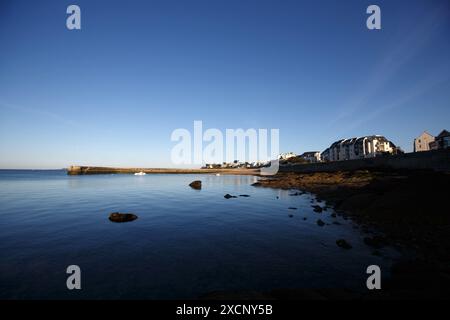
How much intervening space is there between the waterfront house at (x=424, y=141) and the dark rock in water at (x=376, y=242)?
95613 millimetres

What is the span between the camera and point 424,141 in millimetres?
78938

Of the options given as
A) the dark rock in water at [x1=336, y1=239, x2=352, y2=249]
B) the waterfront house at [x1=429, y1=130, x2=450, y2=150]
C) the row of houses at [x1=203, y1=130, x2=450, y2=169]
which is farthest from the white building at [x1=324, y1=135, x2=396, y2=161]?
the dark rock in water at [x1=336, y1=239, x2=352, y2=249]

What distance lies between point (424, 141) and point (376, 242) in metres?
98.1

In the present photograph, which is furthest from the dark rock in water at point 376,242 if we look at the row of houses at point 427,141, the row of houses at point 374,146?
the row of houses at point 427,141

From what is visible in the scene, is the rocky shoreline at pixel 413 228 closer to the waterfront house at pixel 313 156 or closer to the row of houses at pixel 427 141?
the row of houses at pixel 427 141

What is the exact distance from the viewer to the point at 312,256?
10.1 meters

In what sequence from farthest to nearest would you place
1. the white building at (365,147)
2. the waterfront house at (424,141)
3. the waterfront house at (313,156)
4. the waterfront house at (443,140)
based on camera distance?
the waterfront house at (313,156), the white building at (365,147), the waterfront house at (424,141), the waterfront house at (443,140)

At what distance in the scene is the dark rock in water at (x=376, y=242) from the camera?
1098 cm

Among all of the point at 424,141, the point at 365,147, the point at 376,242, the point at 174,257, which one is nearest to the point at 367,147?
the point at 365,147

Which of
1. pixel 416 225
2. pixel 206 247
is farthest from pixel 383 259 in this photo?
pixel 206 247

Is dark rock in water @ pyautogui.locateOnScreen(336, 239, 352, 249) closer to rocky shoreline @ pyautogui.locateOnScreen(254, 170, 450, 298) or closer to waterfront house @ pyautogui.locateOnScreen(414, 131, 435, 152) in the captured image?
rocky shoreline @ pyautogui.locateOnScreen(254, 170, 450, 298)

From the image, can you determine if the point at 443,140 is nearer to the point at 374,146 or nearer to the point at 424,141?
the point at 424,141
